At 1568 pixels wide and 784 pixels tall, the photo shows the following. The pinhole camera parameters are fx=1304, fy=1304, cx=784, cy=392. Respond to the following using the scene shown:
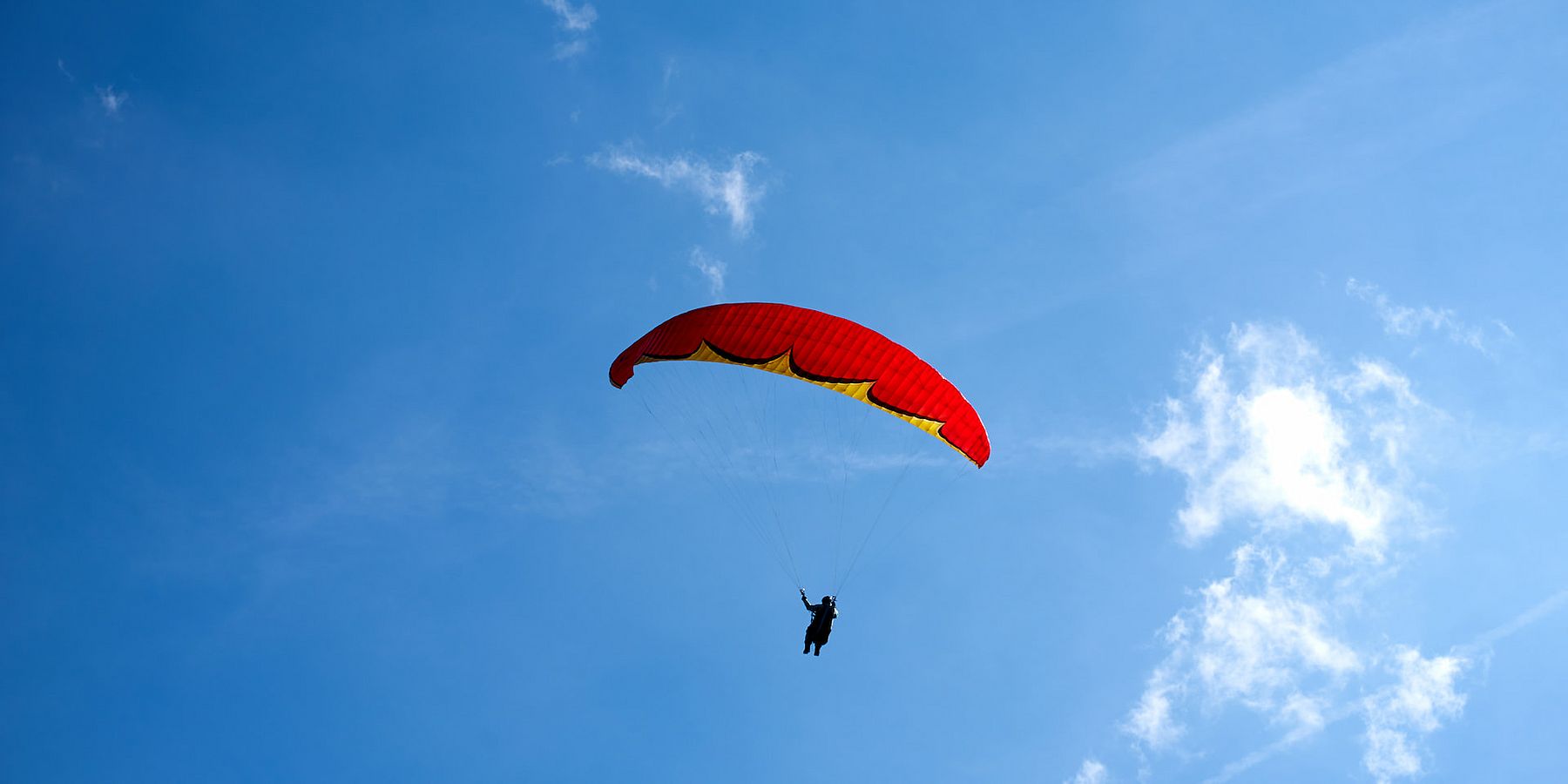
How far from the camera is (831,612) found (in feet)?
92.7

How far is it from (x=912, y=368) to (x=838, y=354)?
5.33 ft

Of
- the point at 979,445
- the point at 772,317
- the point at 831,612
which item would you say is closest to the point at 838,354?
the point at 772,317

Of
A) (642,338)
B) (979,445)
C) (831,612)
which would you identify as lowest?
(831,612)

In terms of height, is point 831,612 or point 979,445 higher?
point 979,445

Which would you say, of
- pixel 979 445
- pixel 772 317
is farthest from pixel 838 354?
pixel 979 445

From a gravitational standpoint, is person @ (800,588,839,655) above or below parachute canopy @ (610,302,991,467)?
below

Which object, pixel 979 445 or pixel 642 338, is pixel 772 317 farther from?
pixel 979 445

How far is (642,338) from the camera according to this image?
2894 cm

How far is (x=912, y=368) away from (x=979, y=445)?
237cm

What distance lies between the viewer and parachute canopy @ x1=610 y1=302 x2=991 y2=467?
89.0 ft

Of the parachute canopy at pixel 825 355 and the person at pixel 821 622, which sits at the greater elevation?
the parachute canopy at pixel 825 355

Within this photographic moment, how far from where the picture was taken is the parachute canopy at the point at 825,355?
2712 cm

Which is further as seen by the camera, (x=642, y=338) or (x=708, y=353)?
(x=642, y=338)

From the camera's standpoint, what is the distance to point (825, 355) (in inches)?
1072
